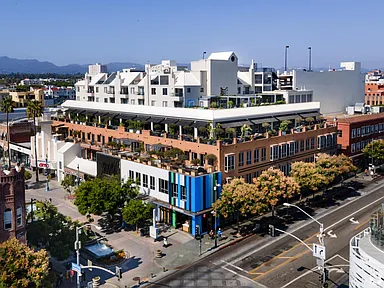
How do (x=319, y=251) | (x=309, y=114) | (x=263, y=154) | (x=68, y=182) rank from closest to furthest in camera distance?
(x=319, y=251) → (x=263, y=154) → (x=68, y=182) → (x=309, y=114)

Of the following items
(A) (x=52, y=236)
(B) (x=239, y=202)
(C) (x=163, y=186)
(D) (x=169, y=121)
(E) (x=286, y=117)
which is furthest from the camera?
(E) (x=286, y=117)

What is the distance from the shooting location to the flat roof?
6112 centimetres

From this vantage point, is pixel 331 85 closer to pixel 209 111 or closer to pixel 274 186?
pixel 209 111

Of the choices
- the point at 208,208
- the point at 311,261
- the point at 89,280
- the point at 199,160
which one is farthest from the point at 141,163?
the point at 311,261

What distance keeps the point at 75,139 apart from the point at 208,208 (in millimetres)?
34750

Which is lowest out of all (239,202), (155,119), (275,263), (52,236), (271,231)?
(275,263)

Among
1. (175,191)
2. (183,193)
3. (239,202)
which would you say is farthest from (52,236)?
(239,202)

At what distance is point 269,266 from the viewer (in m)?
40.3

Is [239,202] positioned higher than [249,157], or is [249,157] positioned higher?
[249,157]

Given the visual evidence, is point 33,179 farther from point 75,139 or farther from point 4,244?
point 4,244


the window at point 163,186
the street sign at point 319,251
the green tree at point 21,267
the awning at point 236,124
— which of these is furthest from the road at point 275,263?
the awning at point 236,124

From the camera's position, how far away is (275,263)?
40906mm

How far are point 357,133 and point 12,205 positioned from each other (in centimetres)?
6260

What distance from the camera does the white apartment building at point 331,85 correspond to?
8844 centimetres
